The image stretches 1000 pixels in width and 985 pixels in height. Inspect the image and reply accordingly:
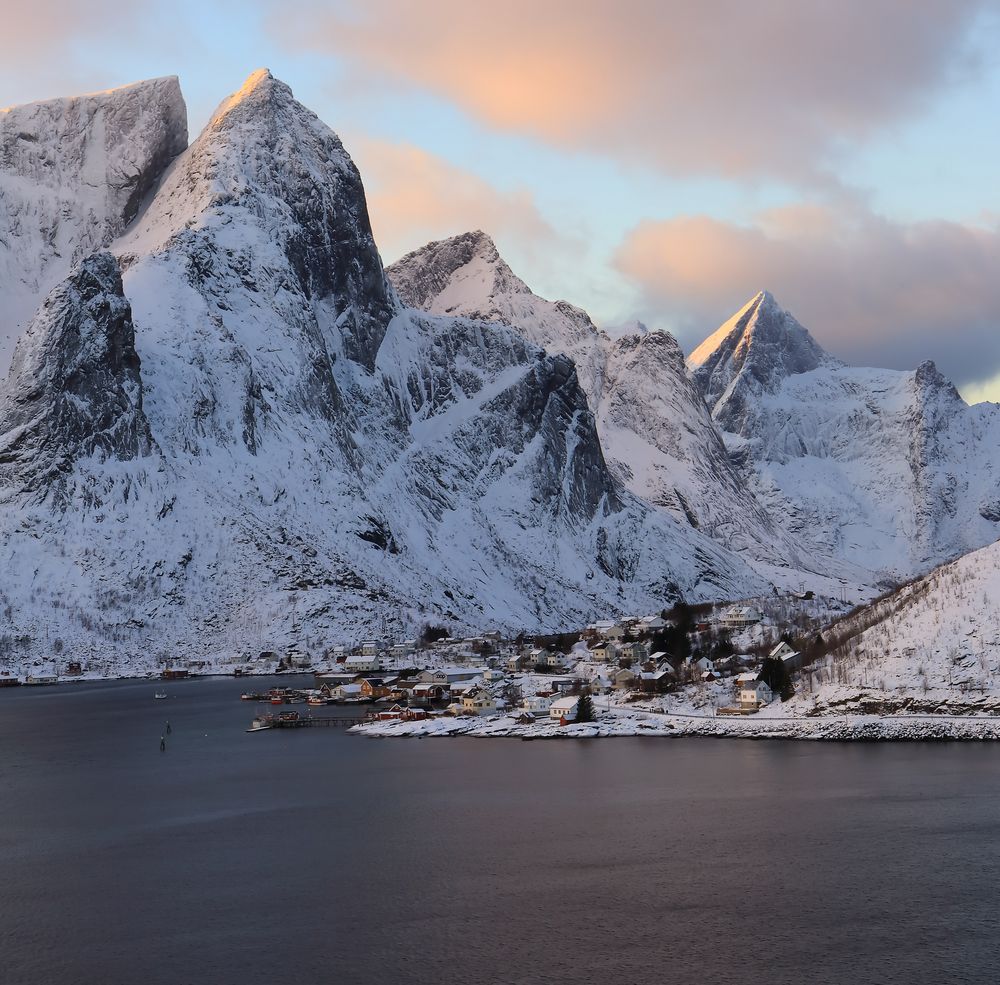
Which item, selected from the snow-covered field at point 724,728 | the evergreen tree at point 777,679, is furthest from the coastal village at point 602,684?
the snow-covered field at point 724,728

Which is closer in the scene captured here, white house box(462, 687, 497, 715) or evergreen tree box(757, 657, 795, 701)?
evergreen tree box(757, 657, 795, 701)

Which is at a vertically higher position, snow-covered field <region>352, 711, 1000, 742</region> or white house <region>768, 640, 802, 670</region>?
white house <region>768, 640, 802, 670</region>

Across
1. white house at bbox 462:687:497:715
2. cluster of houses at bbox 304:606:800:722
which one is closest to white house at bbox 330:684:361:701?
cluster of houses at bbox 304:606:800:722

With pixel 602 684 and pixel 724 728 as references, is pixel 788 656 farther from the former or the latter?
pixel 602 684

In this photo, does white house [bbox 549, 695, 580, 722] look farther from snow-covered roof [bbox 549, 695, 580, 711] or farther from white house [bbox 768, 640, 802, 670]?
white house [bbox 768, 640, 802, 670]

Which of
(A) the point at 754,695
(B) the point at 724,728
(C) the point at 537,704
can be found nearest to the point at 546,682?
(C) the point at 537,704

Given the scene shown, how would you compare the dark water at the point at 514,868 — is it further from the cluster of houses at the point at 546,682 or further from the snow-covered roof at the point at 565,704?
the cluster of houses at the point at 546,682
